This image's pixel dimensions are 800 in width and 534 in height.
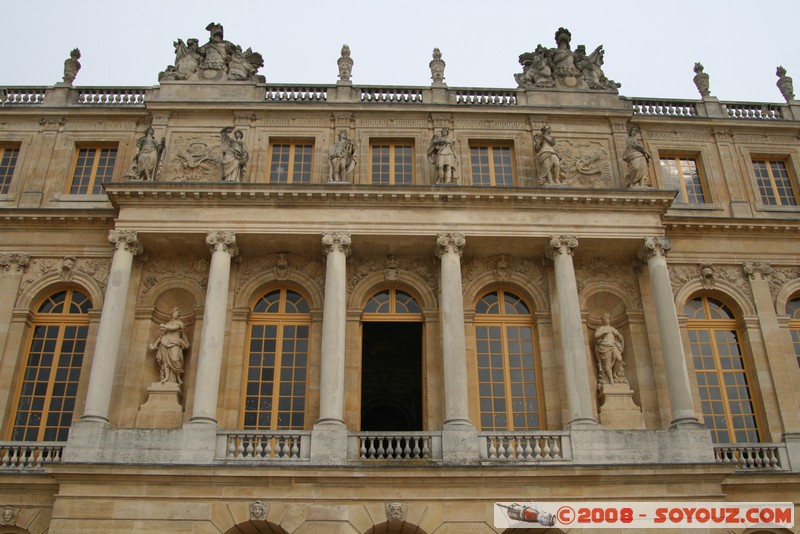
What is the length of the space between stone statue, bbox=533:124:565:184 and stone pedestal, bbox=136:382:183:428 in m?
11.4

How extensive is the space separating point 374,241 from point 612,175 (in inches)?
286

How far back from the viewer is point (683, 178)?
24.0 meters

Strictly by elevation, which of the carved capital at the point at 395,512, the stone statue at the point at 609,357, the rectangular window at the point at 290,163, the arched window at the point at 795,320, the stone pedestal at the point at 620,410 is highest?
the rectangular window at the point at 290,163

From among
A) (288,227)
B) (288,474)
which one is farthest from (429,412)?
(288,227)

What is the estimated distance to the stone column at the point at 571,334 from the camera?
18.8 m

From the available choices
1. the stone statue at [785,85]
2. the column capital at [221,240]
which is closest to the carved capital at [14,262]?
the column capital at [221,240]

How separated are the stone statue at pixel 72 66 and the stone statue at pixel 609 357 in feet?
59.3

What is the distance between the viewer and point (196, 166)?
884 inches

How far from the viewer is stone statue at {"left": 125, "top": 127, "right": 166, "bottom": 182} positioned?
21.4m

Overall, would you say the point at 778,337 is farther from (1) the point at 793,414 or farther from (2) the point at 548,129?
(2) the point at 548,129

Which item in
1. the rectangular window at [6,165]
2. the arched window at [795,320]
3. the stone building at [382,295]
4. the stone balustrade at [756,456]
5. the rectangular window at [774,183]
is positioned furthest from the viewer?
the rectangular window at [774,183]

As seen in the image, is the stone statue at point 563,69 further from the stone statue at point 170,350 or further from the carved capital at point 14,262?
the carved capital at point 14,262

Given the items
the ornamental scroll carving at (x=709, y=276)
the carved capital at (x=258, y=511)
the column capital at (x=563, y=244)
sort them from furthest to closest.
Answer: the ornamental scroll carving at (x=709, y=276) → the column capital at (x=563, y=244) → the carved capital at (x=258, y=511)

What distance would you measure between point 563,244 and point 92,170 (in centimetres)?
1403
